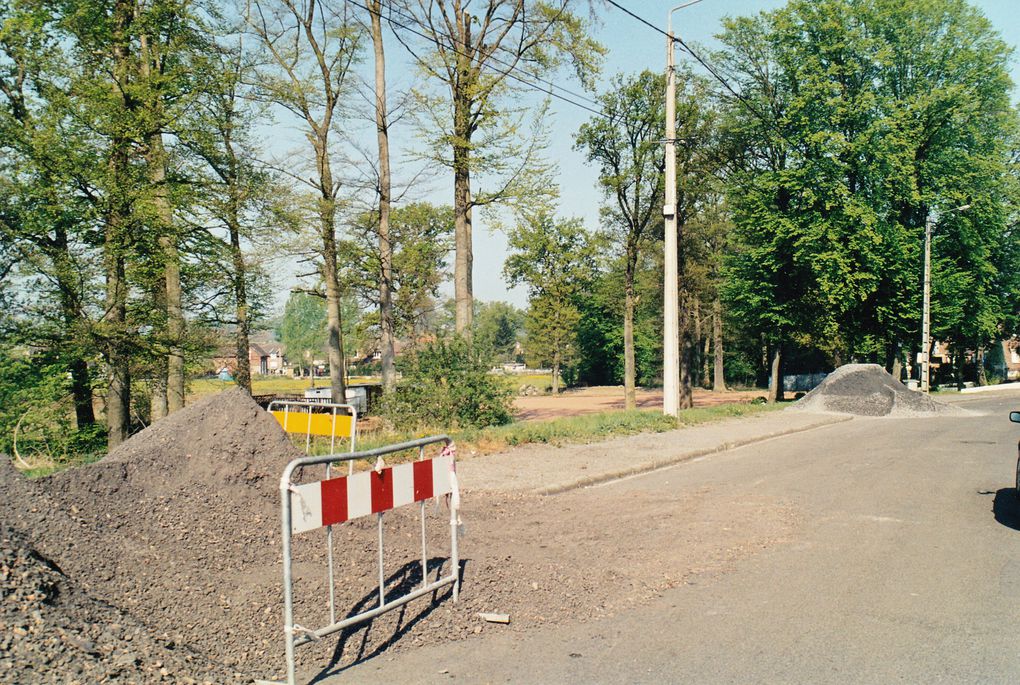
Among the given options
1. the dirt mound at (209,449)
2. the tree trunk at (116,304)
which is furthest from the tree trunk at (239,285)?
the dirt mound at (209,449)

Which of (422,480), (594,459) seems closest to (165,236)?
(594,459)

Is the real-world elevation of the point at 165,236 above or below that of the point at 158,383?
above

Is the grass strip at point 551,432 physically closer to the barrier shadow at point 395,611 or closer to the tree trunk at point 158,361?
the tree trunk at point 158,361

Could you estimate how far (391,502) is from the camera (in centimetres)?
545

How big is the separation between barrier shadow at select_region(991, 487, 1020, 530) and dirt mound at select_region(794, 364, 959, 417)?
1694 cm

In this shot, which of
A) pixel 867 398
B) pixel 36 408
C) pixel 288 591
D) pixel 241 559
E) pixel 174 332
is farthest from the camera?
pixel 867 398

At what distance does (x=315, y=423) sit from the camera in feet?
38.8

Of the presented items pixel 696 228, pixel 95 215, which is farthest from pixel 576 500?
pixel 696 228

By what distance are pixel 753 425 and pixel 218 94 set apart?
1688cm

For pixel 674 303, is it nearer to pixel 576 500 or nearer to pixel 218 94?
pixel 576 500

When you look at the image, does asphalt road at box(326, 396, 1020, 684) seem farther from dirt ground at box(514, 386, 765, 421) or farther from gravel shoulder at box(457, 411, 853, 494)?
dirt ground at box(514, 386, 765, 421)

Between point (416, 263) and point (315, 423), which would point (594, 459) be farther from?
point (416, 263)

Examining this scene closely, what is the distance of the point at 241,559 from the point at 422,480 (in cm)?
160

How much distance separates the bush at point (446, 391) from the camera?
1850cm
